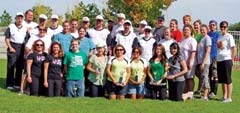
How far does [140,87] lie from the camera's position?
12375mm

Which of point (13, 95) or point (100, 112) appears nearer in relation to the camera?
point (100, 112)

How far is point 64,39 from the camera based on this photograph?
492 inches

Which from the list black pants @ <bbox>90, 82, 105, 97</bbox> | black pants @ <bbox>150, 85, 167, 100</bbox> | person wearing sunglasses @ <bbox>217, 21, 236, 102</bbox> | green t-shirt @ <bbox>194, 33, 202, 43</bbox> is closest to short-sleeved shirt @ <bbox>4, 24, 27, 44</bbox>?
black pants @ <bbox>90, 82, 105, 97</bbox>

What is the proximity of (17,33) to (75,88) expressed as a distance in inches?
87.8

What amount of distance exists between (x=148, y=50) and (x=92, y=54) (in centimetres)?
140

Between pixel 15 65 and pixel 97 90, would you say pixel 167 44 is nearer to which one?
pixel 97 90

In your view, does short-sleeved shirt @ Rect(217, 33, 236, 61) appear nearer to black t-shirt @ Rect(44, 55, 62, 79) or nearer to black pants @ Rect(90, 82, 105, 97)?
black pants @ Rect(90, 82, 105, 97)

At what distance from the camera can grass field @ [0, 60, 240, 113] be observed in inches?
404

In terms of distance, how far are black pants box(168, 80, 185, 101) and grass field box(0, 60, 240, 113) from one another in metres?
0.28

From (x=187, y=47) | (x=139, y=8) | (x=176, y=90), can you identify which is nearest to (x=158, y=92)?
(x=176, y=90)

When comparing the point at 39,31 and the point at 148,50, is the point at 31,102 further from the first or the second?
the point at 148,50

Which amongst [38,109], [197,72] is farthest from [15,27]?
[197,72]

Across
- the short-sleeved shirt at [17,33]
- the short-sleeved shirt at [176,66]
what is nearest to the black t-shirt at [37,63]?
the short-sleeved shirt at [17,33]

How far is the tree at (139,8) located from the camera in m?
36.9
